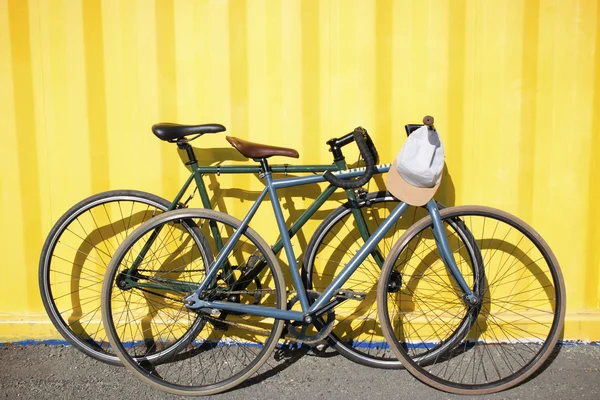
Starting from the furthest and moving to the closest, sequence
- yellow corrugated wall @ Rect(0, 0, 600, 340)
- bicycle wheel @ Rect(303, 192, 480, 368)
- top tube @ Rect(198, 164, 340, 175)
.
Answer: bicycle wheel @ Rect(303, 192, 480, 368) < yellow corrugated wall @ Rect(0, 0, 600, 340) < top tube @ Rect(198, 164, 340, 175)

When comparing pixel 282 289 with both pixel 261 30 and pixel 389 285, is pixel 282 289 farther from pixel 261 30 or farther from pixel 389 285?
pixel 261 30

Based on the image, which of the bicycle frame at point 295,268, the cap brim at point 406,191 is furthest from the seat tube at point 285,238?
the cap brim at point 406,191

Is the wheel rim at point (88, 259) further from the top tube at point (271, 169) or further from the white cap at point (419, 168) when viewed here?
the white cap at point (419, 168)

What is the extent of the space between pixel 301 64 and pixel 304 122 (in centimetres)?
37

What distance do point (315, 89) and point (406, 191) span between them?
0.97 meters

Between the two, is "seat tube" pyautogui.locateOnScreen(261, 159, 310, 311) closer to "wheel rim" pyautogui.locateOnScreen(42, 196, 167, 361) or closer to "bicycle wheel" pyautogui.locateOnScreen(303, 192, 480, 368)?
"bicycle wheel" pyautogui.locateOnScreen(303, 192, 480, 368)

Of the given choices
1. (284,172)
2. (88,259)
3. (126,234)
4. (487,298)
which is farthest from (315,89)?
(88,259)

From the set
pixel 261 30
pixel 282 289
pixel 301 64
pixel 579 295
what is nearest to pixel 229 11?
pixel 261 30

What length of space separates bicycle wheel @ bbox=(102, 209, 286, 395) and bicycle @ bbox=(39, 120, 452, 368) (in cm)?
17

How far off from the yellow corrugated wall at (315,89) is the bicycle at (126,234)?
0.82ft

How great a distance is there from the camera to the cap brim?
3.41 meters

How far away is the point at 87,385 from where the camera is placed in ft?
12.0

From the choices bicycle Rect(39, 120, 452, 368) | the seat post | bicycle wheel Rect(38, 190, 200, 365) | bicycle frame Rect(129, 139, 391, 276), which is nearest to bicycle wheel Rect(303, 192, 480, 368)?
bicycle Rect(39, 120, 452, 368)

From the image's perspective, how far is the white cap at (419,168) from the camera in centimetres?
335
